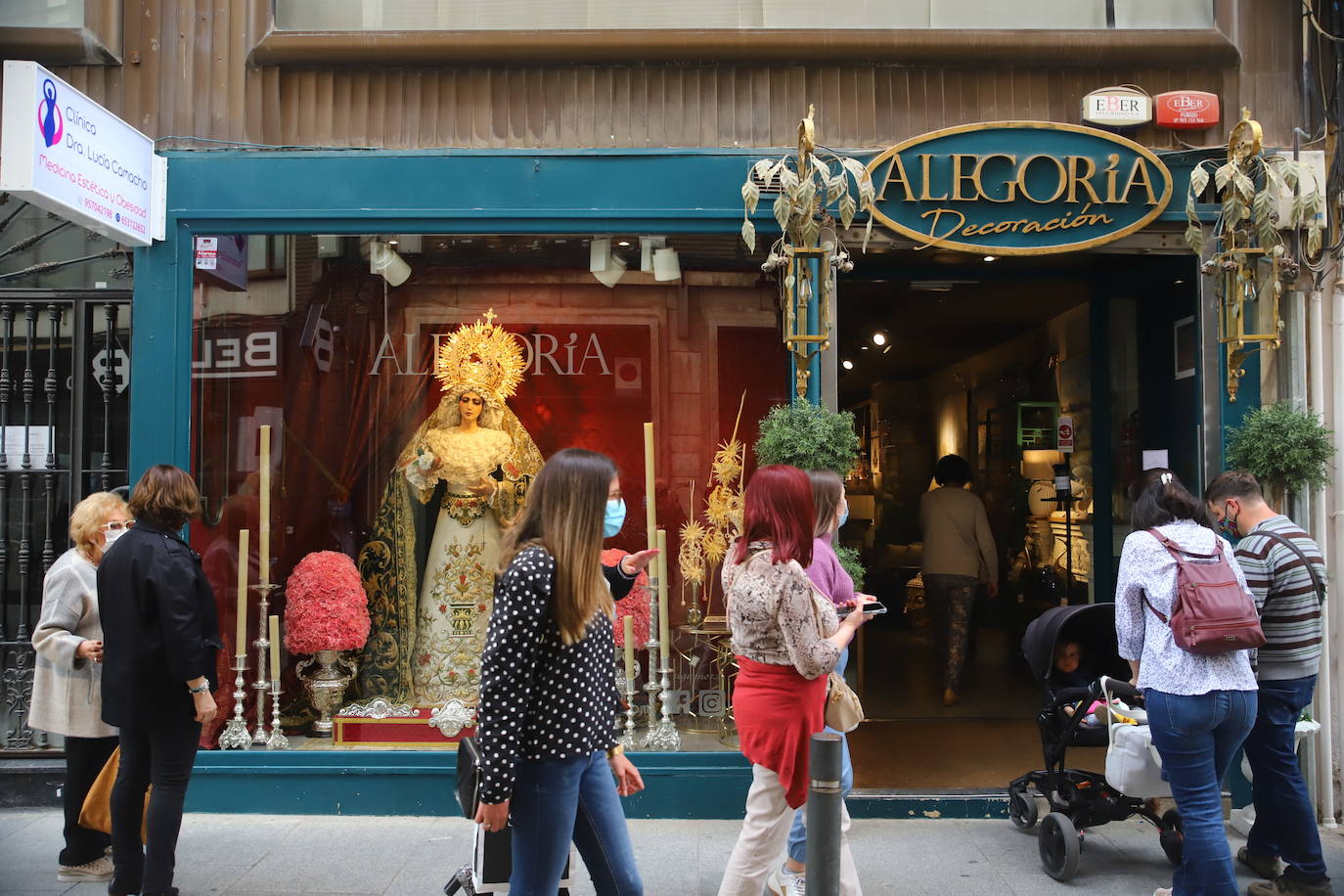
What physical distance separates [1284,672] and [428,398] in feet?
15.3

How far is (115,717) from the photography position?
4.05 m

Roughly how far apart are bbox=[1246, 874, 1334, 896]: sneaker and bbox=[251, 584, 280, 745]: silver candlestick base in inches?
194

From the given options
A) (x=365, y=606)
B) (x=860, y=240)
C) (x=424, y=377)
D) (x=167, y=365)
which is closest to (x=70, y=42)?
(x=167, y=365)

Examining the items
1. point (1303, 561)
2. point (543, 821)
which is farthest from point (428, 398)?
point (1303, 561)

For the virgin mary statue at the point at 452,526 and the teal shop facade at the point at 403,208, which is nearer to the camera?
the teal shop facade at the point at 403,208

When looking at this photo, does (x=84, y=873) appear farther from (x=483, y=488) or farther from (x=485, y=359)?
(x=485, y=359)

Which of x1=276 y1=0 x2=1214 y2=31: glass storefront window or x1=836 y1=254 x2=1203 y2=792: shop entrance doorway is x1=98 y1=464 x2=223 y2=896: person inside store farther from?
x1=836 y1=254 x2=1203 y2=792: shop entrance doorway

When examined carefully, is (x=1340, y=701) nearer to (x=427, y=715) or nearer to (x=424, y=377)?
(x=427, y=715)

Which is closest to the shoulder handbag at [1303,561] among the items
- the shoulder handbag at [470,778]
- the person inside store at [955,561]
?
the shoulder handbag at [470,778]

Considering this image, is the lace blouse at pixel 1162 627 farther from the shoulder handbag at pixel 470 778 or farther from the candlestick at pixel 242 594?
the candlestick at pixel 242 594

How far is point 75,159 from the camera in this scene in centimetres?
488

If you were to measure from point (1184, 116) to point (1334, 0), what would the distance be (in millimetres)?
1071

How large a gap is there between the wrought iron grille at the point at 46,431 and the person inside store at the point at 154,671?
2.22 m

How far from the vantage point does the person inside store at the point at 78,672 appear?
4.51 metres
